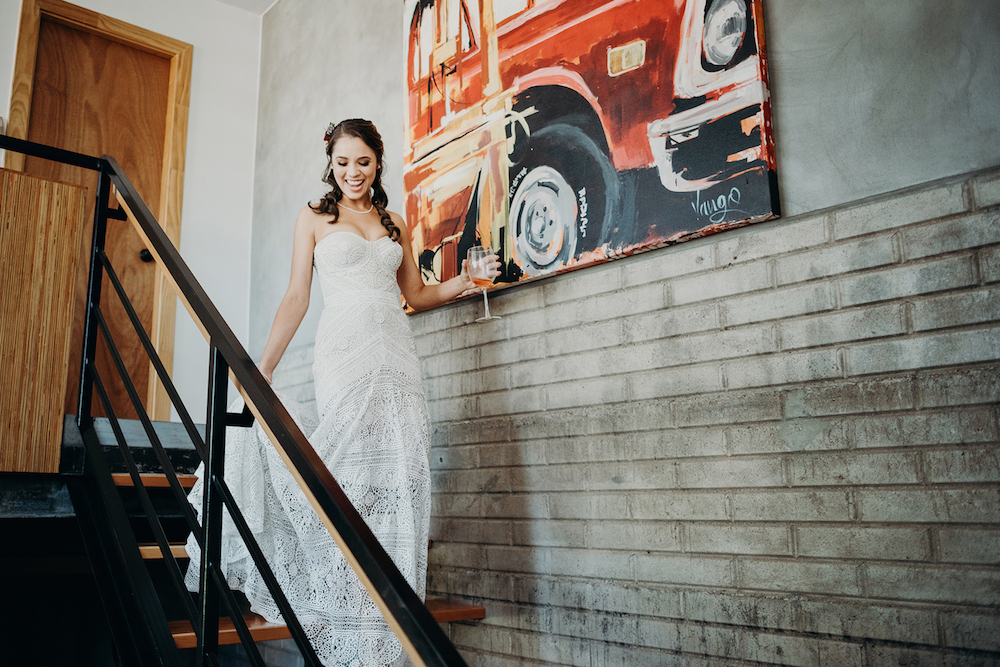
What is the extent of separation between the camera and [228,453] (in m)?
2.21

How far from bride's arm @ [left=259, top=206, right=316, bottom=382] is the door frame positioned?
2.12 m

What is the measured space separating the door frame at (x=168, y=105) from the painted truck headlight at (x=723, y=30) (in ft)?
10.7

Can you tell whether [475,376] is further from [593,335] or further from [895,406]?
[895,406]

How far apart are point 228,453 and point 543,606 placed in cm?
108

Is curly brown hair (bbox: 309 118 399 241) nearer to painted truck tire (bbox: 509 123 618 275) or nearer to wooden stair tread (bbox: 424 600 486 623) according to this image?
painted truck tire (bbox: 509 123 618 275)

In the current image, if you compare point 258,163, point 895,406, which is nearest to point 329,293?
point 895,406

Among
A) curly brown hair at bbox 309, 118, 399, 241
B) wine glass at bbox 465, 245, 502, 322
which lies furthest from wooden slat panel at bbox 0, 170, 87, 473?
wine glass at bbox 465, 245, 502, 322

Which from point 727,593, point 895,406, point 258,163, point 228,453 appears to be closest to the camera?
point 895,406

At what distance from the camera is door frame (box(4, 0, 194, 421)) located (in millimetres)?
4051

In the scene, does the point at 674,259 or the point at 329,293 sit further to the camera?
the point at 329,293

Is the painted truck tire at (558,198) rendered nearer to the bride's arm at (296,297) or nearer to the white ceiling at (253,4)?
the bride's arm at (296,297)

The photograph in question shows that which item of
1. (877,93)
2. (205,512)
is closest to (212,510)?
(205,512)

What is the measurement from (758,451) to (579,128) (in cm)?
118
